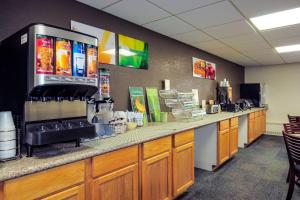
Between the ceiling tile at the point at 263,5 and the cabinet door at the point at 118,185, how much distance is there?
80.9 inches

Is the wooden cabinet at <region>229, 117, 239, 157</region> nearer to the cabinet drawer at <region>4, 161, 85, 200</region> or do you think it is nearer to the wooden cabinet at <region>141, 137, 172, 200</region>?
the wooden cabinet at <region>141, 137, 172, 200</region>

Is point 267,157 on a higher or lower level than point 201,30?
lower

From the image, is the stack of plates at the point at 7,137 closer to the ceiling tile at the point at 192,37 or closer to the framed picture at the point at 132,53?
the framed picture at the point at 132,53

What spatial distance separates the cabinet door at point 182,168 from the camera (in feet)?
7.96

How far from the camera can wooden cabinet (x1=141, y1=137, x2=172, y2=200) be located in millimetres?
2002

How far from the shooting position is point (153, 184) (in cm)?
210

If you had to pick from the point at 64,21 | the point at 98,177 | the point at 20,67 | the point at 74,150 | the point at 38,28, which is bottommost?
the point at 98,177

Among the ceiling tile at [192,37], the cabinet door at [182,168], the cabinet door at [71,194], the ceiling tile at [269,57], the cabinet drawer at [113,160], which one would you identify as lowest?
the cabinet door at [182,168]

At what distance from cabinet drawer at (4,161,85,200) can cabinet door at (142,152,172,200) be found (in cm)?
73

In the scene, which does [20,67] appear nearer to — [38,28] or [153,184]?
[38,28]

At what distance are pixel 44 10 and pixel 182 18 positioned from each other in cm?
161

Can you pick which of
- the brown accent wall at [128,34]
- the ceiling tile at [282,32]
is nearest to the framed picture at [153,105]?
the brown accent wall at [128,34]

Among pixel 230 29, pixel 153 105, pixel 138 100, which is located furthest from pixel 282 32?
pixel 138 100

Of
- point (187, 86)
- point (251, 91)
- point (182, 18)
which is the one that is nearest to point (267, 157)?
point (187, 86)
